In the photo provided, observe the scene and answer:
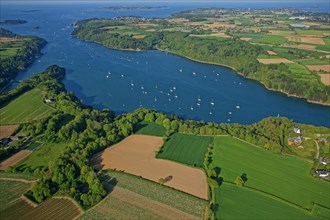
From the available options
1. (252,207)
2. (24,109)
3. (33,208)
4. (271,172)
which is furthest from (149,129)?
(24,109)

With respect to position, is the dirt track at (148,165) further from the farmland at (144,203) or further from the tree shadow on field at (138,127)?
the tree shadow on field at (138,127)

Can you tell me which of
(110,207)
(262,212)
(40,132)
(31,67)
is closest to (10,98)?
(40,132)

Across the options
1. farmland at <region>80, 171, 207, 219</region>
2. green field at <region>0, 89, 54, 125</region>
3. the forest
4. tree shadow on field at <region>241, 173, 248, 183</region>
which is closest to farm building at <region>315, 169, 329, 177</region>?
the forest

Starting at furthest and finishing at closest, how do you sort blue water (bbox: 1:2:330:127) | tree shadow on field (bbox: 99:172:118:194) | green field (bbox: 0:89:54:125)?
blue water (bbox: 1:2:330:127) < green field (bbox: 0:89:54:125) < tree shadow on field (bbox: 99:172:118:194)

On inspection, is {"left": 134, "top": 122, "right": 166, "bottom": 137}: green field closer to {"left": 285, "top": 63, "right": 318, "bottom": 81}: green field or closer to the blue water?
the blue water

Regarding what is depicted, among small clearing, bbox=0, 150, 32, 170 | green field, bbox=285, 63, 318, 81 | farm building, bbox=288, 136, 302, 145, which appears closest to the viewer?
small clearing, bbox=0, 150, 32, 170

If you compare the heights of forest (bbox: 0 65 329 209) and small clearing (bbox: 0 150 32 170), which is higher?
forest (bbox: 0 65 329 209)

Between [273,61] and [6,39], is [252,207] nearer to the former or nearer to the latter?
[273,61]
